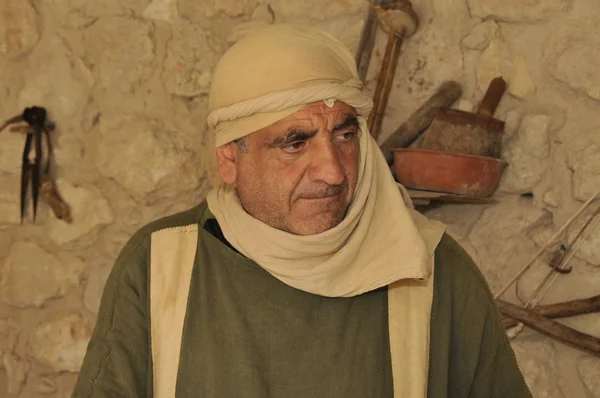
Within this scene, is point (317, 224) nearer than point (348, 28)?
Yes

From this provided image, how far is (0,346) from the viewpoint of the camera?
7.56ft

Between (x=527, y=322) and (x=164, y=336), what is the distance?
951mm

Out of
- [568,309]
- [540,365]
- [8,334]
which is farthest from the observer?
[8,334]

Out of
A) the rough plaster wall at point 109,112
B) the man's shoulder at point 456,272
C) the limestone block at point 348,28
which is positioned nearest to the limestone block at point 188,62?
the rough plaster wall at point 109,112

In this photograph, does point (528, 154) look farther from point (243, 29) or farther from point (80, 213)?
point (80, 213)

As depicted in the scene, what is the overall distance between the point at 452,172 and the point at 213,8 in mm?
895

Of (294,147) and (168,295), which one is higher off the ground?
(294,147)

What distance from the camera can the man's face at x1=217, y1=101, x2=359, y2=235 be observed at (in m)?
1.43

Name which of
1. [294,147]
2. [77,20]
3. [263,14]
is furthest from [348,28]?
[294,147]

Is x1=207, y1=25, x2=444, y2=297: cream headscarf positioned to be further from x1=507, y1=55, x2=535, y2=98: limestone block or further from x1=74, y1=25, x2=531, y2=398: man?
x1=507, y1=55, x2=535, y2=98: limestone block

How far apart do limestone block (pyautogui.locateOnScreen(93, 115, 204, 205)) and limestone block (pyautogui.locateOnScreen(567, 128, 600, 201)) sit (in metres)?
1.05

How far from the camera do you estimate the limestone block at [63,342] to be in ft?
7.54

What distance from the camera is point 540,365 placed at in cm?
197

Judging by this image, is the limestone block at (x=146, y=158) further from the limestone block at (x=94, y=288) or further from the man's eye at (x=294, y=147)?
the man's eye at (x=294, y=147)
